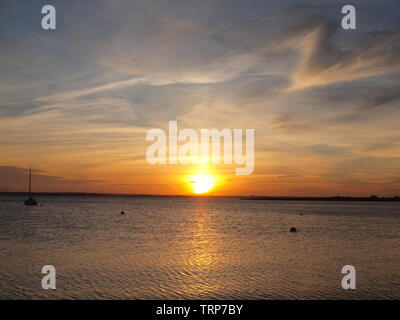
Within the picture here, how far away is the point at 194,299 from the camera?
1977 centimetres

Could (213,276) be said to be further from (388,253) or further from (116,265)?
(388,253)

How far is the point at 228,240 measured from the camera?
45719 millimetres

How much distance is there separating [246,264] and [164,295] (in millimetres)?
10847

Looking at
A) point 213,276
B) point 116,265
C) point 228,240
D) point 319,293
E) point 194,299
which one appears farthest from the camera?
point 228,240

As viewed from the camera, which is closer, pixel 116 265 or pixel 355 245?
pixel 116 265

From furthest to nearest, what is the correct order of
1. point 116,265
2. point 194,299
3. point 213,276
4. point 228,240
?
1. point 228,240
2. point 116,265
3. point 213,276
4. point 194,299

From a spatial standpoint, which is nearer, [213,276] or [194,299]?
[194,299]

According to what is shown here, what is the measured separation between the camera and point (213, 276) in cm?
2497
